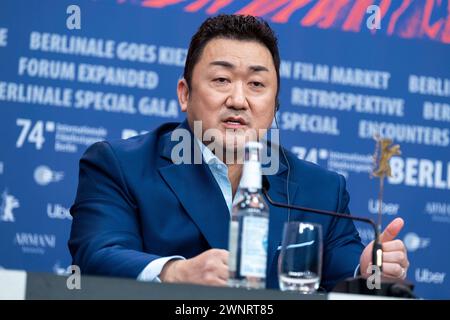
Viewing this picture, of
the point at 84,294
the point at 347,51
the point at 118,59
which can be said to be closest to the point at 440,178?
the point at 347,51

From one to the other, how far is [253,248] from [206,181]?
671 mm

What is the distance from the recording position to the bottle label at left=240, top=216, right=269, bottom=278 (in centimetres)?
155

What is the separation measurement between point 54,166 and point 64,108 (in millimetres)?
212

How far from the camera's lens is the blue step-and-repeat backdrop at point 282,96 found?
3213 millimetres

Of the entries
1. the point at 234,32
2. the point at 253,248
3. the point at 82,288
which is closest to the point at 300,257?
the point at 253,248

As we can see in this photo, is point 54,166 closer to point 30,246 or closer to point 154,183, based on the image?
point 30,246

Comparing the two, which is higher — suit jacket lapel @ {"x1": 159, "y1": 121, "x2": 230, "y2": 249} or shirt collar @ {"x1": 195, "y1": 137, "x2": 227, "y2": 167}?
shirt collar @ {"x1": 195, "y1": 137, "x2": 227, "y2": 167}

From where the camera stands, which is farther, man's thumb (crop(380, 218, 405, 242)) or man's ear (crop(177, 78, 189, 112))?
man's ear (crop(177, 78, 189, 112))

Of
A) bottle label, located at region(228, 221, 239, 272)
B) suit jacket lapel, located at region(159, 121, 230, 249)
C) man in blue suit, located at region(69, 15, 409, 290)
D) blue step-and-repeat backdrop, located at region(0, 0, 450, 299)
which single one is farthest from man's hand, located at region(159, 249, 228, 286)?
blue step-and-repeat backdrop, located at region(0, 0, 450, 299)

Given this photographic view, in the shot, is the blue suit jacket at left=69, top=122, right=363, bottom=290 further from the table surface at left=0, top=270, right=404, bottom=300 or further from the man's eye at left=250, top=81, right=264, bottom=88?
the table surface at left=0, top=270, right=404, bottom=300

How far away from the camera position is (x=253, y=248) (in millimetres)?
1555

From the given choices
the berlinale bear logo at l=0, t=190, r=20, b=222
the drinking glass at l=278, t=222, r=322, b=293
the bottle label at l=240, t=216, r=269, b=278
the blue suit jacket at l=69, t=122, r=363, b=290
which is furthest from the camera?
the berlinale bear logo at l=0, t=190, r=20, b=222

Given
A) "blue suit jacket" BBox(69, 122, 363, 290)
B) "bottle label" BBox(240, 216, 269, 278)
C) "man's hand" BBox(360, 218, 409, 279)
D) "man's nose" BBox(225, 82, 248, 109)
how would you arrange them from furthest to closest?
"man's nose" BBox(225, 82, 248, 109)
"blue suit jacket" BBox(69, 122, 363, 290)
"man's hand" BBox(360, 218, 409, 279)
"bottle label" BBox(240, 216, 269, 278)

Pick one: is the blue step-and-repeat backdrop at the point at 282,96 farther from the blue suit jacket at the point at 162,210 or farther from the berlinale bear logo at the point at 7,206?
the blue suit jacket at the point at 162,210
